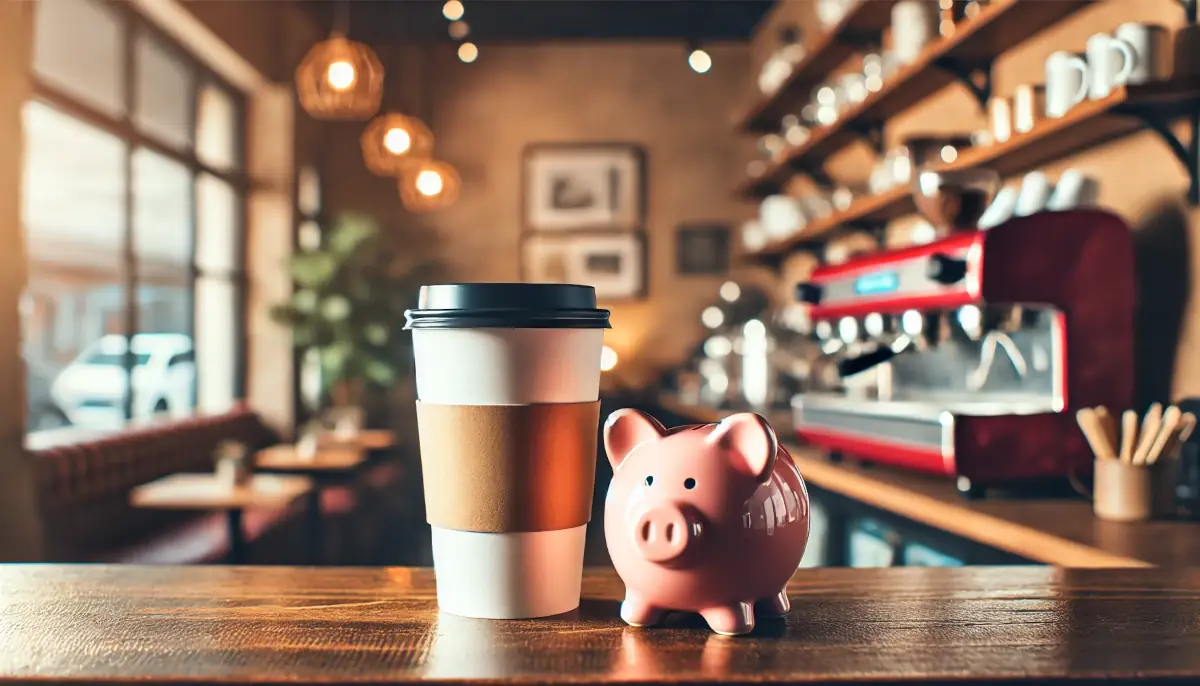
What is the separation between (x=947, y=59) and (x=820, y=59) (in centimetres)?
150

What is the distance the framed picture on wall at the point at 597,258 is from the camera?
7.00 meters

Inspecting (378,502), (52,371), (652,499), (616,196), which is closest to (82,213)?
(52,371)

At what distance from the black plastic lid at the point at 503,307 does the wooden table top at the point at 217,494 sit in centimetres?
306

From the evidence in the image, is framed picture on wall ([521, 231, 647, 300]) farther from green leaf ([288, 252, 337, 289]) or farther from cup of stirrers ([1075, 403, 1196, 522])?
cup of stirrers ([1075, 403, 1196, 522])

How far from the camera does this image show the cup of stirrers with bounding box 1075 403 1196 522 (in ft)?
4.97

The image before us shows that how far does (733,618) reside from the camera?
67 centimetres

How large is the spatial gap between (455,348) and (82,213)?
427 centimetres

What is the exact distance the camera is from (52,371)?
4.08 m

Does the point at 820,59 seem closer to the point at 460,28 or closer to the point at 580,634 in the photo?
the point at 460,28

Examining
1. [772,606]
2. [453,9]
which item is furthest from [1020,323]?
[453,9]

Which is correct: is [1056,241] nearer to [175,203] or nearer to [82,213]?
[82,213]

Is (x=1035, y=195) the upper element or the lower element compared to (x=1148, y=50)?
lower

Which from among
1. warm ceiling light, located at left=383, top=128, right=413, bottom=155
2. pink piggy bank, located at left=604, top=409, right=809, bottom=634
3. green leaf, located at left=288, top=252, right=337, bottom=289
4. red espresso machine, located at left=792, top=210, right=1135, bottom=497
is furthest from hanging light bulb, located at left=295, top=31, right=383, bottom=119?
pink piggy bank, located at left=604, top=409, right=809, bottom=634

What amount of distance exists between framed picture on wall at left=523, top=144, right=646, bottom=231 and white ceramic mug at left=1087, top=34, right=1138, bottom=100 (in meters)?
5.06
